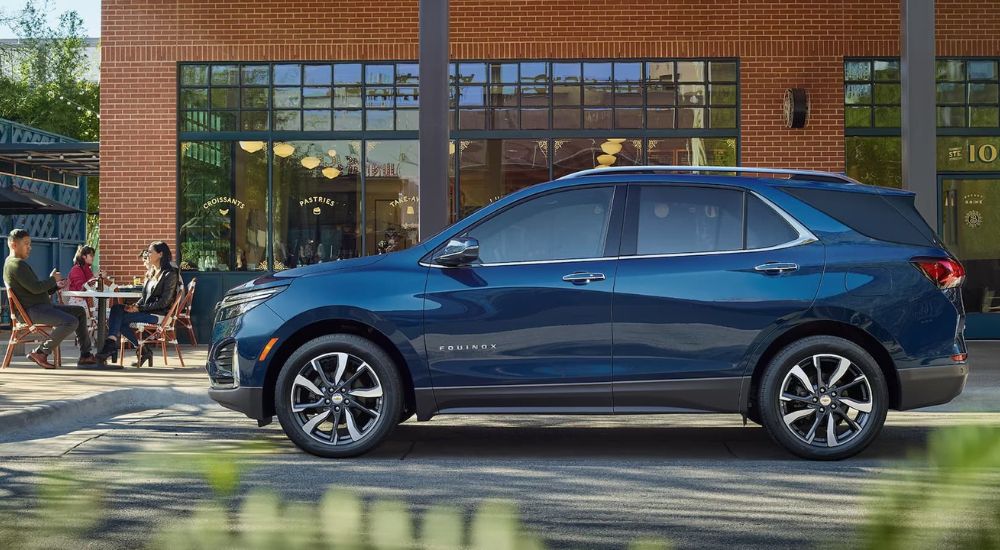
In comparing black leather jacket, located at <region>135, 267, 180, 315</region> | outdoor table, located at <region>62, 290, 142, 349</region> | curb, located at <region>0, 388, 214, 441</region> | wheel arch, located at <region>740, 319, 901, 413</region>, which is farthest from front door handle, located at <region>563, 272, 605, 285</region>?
outdoor table, located at <region>62, 290, 142, 349</region>

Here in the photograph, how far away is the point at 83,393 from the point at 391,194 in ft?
21.5

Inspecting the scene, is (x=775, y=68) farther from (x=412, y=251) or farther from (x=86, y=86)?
(x=86, y=86)

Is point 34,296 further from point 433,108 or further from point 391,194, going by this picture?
point 433,108

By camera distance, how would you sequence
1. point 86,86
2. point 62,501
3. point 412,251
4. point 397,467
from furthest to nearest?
point 86,86, point 412,251, point 397,467, point 62,501

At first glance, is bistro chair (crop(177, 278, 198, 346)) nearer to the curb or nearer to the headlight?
the curb

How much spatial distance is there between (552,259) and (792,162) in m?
9.24

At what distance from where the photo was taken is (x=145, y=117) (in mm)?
15859

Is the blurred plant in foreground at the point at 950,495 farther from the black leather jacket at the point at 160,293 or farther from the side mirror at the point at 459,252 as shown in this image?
the black leather jacket at the point at 160,293

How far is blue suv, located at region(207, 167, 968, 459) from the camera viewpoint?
7121 millimetres

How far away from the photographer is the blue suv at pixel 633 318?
23.4 ft

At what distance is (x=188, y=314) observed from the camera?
1504 centimetres

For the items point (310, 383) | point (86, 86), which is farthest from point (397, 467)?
point (86, 86)

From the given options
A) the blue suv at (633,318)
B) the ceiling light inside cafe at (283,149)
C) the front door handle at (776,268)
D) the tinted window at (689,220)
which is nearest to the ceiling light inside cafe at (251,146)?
the ceiling light inside cafe at (283,149)

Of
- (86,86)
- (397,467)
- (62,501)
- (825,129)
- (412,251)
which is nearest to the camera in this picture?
(62,501)
